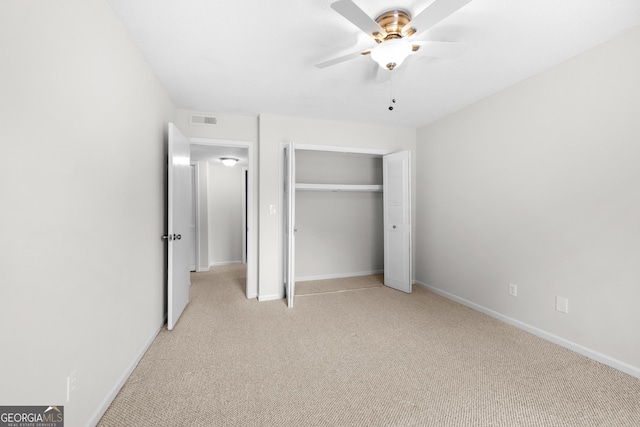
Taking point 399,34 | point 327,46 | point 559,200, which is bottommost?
point 559,200

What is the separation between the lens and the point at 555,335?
97.2 inches

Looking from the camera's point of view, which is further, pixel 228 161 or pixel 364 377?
pixel 228 161

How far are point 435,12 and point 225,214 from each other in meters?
5.51

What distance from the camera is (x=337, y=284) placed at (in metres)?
4.43

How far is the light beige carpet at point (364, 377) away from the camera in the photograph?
1601 millimetres

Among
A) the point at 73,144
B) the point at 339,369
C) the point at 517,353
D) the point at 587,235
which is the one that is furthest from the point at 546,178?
the point at 73,144

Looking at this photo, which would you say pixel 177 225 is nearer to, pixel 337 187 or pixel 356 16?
pixel 356 16

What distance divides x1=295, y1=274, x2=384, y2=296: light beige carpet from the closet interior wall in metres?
0.19

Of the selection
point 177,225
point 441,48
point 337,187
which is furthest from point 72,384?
point 337,187

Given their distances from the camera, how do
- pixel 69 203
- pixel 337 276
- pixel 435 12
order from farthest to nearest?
pixel 337 276, pixel 435 12, pixel 69 203

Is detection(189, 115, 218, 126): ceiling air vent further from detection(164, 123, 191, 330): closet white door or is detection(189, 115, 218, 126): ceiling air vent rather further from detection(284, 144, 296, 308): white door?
detection(284, 144, 296, 308): white door

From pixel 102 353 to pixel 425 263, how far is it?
12.7 feet

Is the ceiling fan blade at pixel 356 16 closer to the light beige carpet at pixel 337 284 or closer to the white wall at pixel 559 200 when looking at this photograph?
the white wall at pixel 559 200

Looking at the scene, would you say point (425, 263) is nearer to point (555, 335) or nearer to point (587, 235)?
point (555, 335)
